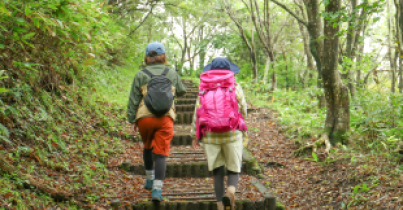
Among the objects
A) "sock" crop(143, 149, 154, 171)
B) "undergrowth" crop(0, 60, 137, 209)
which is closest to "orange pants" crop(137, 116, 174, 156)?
"sock" crop(143, 149, 154, 171)

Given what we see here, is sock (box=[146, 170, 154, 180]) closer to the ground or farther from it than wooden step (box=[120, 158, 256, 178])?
farther from it

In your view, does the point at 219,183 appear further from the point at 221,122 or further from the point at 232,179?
the point at 221,122

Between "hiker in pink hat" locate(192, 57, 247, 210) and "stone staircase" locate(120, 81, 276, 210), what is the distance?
0.53 m

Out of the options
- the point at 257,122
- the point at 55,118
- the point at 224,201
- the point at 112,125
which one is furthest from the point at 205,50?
the point at 224,201

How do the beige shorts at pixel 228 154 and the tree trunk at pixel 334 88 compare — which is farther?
the tree trunk at pixel 334 88

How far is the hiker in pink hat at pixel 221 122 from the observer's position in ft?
11.8

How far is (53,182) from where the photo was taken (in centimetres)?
362

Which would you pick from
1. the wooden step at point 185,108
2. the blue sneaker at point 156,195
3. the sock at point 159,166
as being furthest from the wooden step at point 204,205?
the wooden step at point 185,108

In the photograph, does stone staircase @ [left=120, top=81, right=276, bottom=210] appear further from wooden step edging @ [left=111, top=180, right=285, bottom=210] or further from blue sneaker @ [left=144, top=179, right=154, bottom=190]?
blue sneaker @ [left=144, top=179, right=154, bottom=190]

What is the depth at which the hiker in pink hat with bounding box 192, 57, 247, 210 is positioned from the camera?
3605 mm

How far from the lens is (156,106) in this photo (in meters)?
3.88

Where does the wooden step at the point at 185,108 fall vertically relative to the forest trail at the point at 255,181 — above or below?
above

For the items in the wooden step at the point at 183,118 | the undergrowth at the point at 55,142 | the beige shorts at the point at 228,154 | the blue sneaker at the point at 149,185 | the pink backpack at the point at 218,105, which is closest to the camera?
the undergrowth at the point at 55,142

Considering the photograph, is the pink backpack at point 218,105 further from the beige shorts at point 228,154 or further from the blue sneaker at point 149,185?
the blue sneaker at point 149,185
